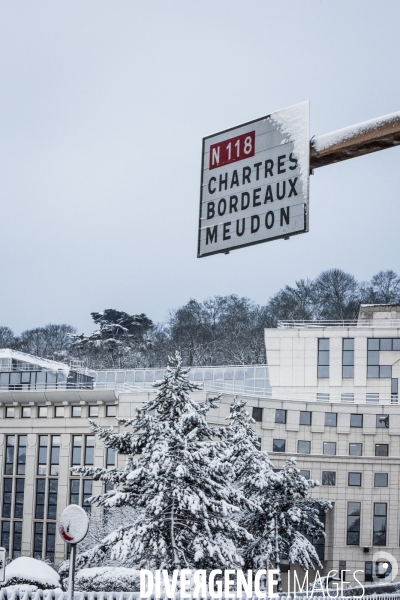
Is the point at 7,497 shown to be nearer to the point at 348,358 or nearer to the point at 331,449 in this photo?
the point at 331,449

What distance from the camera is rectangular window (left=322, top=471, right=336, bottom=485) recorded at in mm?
61719

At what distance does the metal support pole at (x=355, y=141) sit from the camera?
693 cm

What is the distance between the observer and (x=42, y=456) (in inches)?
2539

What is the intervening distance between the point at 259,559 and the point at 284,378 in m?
26.3

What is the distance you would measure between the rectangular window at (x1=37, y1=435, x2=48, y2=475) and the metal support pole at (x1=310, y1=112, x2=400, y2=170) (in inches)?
2309

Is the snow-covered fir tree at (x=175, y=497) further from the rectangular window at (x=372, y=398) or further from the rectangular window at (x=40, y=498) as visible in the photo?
the rectangular window at (x=372, y=398)

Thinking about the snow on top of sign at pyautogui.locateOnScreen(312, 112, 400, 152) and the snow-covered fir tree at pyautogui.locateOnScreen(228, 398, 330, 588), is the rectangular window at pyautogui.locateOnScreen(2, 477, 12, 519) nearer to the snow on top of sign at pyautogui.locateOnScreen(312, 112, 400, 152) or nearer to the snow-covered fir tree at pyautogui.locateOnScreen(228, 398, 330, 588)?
the snow-covered fir tree at pyautogui.locateOnScreen(228, 398, 330, 588)

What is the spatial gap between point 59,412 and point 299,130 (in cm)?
5879

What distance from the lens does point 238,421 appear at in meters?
44.6

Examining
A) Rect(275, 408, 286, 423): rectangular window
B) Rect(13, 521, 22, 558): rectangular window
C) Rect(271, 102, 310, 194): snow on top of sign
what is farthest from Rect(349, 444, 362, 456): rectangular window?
Rect(271, 102, 310, 194): snow on top of sign

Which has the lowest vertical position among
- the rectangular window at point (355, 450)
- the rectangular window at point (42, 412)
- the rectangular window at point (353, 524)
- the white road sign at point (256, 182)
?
the rectangular window at point (353, 524)

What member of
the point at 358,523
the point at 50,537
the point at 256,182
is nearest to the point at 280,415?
the point at 358,523

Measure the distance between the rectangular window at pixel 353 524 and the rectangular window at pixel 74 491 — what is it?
1699 centimetres

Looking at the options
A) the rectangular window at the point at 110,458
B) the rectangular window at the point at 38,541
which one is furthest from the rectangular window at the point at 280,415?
the rectangular window at the point at 38,541
